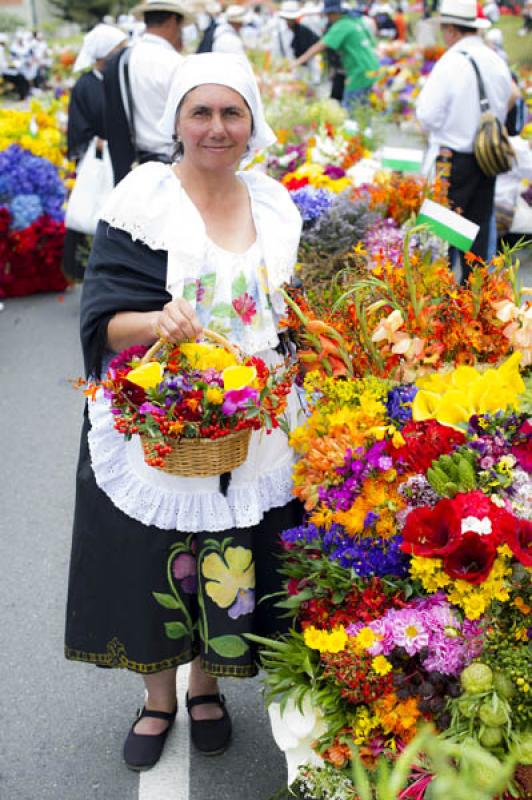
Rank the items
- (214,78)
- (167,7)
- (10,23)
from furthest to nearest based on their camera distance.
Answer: (10,23)
(167,7)
(214,78)

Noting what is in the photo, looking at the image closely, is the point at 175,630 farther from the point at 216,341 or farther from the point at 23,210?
the point at 23,210

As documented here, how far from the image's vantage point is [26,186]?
264 inches

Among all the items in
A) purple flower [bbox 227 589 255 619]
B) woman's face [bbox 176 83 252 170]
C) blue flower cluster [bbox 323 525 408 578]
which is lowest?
purple flower [bbox 227 589 255 619]

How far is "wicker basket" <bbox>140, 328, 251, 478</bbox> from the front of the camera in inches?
75.1

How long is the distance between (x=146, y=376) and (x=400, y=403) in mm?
536

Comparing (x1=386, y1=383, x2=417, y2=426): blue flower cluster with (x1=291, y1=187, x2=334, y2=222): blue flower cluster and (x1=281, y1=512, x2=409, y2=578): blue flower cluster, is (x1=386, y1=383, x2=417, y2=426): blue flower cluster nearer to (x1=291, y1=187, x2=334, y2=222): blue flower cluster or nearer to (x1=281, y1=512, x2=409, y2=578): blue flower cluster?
(x1=281, y1=512, x2=409, y2=578): blue flower cluster

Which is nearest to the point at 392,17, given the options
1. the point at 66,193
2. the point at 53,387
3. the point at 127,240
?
the point at 66,193

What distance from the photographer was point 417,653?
1809 mm

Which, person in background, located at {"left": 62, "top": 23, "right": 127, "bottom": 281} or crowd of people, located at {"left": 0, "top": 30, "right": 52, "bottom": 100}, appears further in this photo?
crowd of people, located at {"left": 0, "top": 30, "right": 52, "bottom": 100}

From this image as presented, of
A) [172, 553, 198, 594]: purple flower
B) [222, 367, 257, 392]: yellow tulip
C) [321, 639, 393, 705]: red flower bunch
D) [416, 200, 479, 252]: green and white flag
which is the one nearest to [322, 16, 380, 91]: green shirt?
[416, 200, 479, 252]: green and white flag

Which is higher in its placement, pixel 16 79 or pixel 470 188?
pixel 470 188

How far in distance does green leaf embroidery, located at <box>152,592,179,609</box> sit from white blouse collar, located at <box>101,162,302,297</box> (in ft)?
2.38

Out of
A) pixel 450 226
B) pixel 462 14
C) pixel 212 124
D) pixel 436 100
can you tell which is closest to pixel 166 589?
pixel 212 124

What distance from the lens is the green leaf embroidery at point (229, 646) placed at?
2297 millimetres
